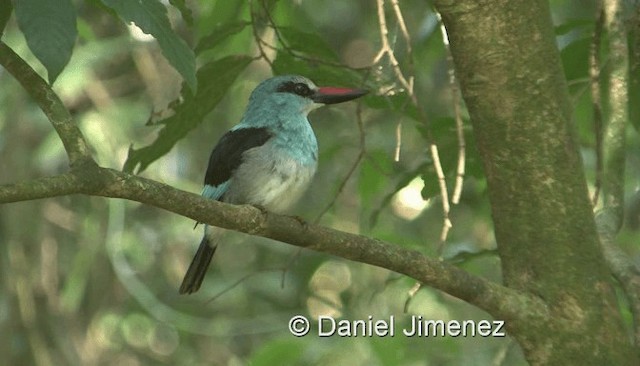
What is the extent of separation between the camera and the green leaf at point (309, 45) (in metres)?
3.10

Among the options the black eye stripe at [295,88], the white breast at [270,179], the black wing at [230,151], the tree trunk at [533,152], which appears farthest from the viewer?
the black eye stripe at [295,88]

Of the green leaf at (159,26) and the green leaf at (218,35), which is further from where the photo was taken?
the green leaf at (218,35)

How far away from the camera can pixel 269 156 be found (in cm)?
366

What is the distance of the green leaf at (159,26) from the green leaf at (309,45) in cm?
116

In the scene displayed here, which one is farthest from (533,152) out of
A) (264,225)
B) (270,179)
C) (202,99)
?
(270,179)

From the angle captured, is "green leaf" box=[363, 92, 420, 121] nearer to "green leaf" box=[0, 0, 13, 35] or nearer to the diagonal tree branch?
the diagonal tree branch

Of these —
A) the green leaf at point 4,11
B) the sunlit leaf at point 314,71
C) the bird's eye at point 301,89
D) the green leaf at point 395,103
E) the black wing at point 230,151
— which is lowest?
the bird's eye at point 301,89

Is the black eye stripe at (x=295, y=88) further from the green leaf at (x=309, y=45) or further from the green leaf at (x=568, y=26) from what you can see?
the green leaf at (x=568, y=26)

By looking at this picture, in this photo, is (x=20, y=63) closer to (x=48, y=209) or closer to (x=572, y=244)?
(x=572, y=244)

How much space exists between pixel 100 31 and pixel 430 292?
2.63 m

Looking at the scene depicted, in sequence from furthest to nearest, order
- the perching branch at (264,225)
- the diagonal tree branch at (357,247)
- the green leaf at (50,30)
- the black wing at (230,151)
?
the black wing at (230,151), the diagonal tree branch at (357,247), the perching branch at (264,225), the green leaf at (50,30)

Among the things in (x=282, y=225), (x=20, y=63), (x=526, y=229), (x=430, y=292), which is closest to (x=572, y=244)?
(x=526, y=229)

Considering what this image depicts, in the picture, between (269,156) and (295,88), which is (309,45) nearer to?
(269,156)

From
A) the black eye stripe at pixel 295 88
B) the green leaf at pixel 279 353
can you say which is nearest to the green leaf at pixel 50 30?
the green leaf at pixel 279 353
